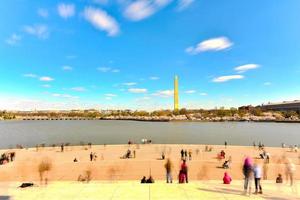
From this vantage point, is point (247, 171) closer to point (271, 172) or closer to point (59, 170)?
point (271, 172)

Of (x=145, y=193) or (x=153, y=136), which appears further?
(x=153, y=136)

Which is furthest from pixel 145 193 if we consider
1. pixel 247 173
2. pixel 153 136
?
pixel 153 136

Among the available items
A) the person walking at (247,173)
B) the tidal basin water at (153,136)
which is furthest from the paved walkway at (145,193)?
the tidal basin water at (153,136)

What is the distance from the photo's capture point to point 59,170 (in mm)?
26203

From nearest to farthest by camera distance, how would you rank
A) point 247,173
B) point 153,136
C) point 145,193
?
point 145,193 < point 247,173 < point 153,136

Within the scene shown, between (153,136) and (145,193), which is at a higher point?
(145,193)

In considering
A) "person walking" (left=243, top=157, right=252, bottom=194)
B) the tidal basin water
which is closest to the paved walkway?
"person walking" (left=243, top=157, right=252, bottom=194)

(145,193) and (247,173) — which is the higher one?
(247,173)

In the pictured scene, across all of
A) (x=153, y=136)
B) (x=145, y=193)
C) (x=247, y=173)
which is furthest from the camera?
(x=153, y=136)

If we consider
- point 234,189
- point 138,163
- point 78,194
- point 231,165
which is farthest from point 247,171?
point 138,163

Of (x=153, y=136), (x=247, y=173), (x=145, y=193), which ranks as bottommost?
(x=153, y=136)

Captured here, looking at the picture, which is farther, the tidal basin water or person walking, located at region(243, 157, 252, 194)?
the tidal basin water

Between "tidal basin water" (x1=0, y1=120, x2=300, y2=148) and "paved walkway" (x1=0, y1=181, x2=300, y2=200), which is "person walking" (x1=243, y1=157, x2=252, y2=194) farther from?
"tidal basin water" (x1=0, y1=120, x2=300, y2=148)

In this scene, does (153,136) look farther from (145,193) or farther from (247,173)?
(145,193)
